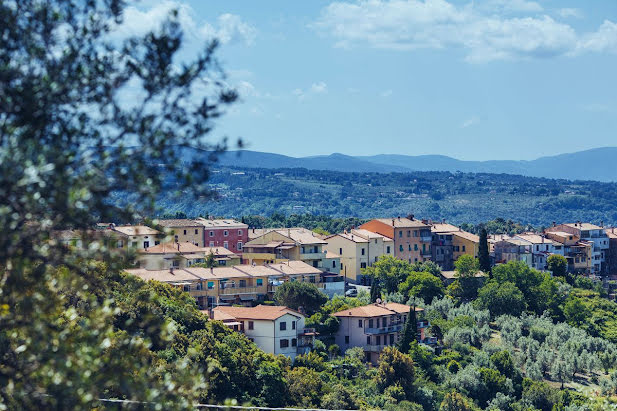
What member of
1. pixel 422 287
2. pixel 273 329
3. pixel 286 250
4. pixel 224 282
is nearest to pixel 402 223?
pixel 286 250

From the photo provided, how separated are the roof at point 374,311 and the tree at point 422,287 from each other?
746 cm

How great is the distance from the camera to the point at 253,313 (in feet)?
140

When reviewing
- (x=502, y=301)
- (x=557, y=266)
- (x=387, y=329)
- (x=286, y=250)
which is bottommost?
(x=557, y=266)

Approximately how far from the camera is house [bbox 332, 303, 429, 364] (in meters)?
45.3

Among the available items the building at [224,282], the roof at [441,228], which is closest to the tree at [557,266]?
the roof at [441,228]

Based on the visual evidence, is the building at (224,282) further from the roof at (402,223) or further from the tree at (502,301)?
the roof at (402,223)

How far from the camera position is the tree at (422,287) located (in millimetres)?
57250

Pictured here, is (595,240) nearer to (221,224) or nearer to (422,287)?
(221,224)

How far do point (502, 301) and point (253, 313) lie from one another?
20634mm

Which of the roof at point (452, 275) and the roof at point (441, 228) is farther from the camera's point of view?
the roof at point (441, 228)

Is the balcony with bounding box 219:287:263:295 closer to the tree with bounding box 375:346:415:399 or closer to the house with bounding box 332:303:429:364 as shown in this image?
the house with bounding box 332:303:429:364

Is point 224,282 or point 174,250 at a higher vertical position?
point 174,250

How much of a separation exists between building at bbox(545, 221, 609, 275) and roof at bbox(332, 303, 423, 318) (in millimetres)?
43886

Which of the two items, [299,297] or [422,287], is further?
[422,287]
